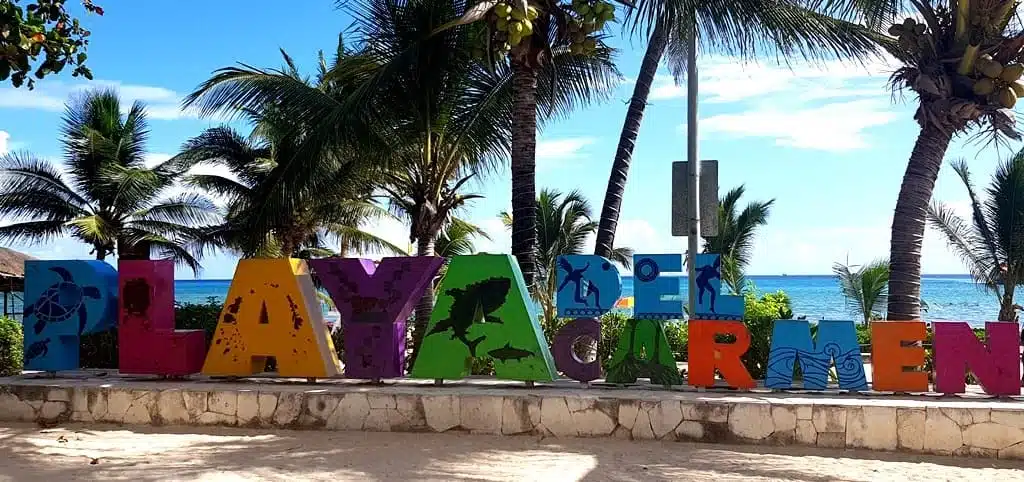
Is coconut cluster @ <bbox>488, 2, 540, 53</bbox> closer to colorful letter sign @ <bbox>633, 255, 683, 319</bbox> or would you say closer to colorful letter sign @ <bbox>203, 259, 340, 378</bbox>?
colorful letter sign @ <bbox>633, 255, 683, 319</bbox>

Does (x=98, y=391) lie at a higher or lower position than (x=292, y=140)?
lower

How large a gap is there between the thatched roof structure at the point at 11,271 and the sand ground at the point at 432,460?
12164 millimetres

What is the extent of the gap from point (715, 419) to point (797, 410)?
78cm

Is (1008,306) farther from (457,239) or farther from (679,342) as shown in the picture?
(457,239)

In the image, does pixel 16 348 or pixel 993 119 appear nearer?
pixel 993 119

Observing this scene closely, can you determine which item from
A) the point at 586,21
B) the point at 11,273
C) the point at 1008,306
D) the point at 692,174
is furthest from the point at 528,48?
the point at 11,273

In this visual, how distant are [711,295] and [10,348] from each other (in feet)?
32.5

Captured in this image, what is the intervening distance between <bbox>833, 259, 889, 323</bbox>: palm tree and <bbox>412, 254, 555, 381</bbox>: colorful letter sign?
1680 cm

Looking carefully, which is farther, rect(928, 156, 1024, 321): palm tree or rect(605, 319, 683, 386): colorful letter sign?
rect(928, 156, 1024, 321): palm tree

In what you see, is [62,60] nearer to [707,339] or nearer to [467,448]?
[467,448]

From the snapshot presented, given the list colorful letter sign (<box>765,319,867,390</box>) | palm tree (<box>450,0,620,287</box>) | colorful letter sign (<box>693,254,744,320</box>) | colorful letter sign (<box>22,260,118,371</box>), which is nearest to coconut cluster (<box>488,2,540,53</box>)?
palm tree (<box>450,0,620,287</box>)

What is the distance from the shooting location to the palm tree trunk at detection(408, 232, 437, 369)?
39.3ft

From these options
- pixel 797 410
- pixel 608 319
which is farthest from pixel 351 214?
pixel 797 410

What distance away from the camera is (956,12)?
29.2ft
